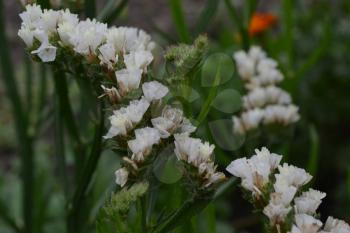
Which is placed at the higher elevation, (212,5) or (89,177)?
(212,5)

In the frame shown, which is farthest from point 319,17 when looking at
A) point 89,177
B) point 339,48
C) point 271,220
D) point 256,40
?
point 271,220

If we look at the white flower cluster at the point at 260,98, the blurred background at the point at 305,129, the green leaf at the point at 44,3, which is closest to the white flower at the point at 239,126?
the white flower cluster at the point at 260,98

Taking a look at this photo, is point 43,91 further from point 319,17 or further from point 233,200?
point 319,17

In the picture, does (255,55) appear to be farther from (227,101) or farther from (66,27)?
(66,27)

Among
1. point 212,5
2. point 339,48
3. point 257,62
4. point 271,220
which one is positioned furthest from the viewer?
point 339,48

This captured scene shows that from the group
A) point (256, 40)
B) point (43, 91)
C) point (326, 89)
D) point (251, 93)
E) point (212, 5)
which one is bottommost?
point (326, 89)

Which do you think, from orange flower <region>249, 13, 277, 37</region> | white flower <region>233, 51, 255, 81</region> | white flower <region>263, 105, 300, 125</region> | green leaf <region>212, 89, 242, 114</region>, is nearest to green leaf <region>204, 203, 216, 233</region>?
green leaf <region>212, 89, 242, 114</region>

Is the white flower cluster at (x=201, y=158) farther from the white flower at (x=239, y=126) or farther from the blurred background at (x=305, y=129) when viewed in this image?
the blurred background at (x=305, y=129)
